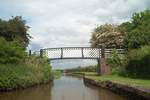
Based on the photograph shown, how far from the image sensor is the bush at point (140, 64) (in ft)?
113

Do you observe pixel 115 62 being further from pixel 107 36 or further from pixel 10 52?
pixel 10 52

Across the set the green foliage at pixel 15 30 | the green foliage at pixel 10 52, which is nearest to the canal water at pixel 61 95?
the green foliage at pixel 10 52

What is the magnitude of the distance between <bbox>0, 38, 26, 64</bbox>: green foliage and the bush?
11.5 meters

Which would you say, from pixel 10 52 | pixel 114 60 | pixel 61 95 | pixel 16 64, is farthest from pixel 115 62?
pixel 61 95

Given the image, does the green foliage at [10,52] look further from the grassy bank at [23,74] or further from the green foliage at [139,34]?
the green foliage at [139,34]

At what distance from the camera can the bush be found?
34416mm

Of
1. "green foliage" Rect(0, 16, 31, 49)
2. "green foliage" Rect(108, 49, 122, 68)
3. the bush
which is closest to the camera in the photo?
the bush

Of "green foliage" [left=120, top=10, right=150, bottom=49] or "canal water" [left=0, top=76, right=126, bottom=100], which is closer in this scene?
"canal water" [left=0, top=76, right=126, bottom=100]

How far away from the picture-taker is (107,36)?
2302 inches

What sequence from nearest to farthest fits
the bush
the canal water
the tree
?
1. the canal water
2. the bush
3. the tree

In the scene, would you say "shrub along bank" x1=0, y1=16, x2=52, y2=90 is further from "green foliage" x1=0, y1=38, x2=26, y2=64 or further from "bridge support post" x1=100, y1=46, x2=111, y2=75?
"bridge support post" x1=100, y1=46, x2=111, y2=75

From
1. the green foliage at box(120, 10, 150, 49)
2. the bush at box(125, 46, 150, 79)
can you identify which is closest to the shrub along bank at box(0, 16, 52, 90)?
the bush at box(125, 46, 150, 79)

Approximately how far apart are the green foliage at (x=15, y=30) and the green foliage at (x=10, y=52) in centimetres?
867

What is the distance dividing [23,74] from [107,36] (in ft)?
93.1
